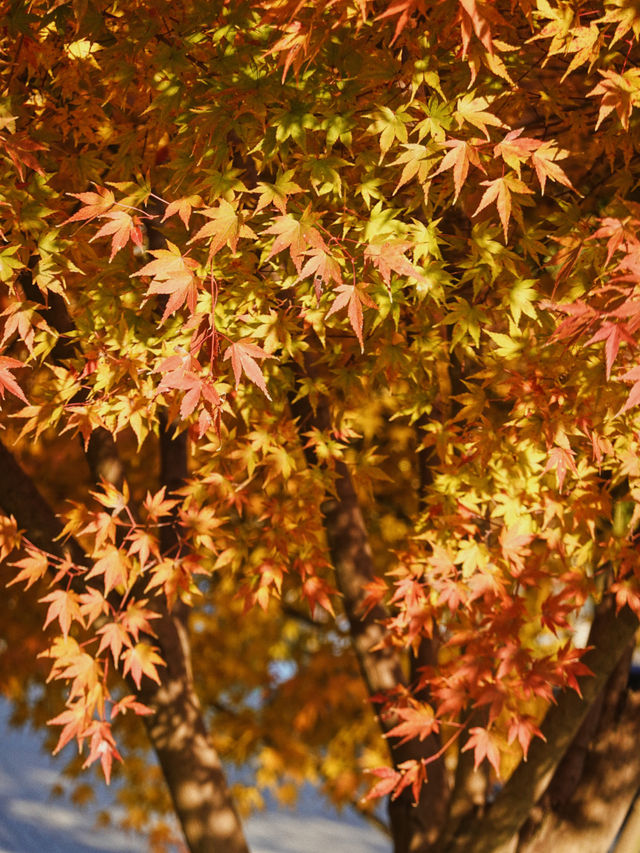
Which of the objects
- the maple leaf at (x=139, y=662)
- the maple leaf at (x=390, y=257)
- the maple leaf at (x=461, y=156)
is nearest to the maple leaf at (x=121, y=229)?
the maple leaf at (x=390, y=257)

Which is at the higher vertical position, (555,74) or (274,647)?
(555,74)

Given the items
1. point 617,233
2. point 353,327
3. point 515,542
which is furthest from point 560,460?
point 353,327

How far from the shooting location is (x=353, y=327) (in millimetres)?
2223

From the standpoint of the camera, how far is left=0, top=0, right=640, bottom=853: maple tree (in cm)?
232

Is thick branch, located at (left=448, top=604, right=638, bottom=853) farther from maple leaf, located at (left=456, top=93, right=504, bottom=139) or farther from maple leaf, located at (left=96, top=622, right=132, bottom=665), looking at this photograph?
maple leaf, located at (left=456, top=93, right=504, bottom=139)

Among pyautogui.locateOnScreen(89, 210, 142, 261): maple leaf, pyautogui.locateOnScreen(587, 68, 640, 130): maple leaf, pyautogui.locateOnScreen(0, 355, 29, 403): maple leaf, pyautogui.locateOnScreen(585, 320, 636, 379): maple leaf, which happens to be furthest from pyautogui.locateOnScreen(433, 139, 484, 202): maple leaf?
pyautogui.locateOnScreen(0, 355, 29, 403): maple leaf

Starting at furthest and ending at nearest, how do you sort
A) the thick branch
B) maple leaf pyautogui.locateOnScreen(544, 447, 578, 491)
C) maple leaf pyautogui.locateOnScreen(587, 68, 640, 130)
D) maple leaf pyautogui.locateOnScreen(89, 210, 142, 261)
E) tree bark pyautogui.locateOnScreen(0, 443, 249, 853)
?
tree bark pyautogui.locateOnScreen(0, 443, 249, 853) < the thick branch < maple leaf pyautogui.locateOnScreen(544, 447, 578, 491) < maple leaf pyautogui.locateOnScreen(89, 210, 142, 261) < maple leaf pyautogui.locateOnScreen(587, 68, 640, 130)

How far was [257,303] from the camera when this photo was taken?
106 inches

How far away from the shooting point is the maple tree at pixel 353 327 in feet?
7.61

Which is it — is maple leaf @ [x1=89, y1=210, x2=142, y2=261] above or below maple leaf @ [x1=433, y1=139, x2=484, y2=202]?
below

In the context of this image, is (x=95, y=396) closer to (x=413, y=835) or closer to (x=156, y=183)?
(x=156, y=183)

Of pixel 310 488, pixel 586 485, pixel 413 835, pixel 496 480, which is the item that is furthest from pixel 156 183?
pixel 413 835

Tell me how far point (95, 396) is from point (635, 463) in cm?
187

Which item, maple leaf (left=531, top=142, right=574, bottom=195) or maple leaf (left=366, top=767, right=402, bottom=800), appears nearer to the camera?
maple leaf (left=531, top=142, right=574, bottom=195)
